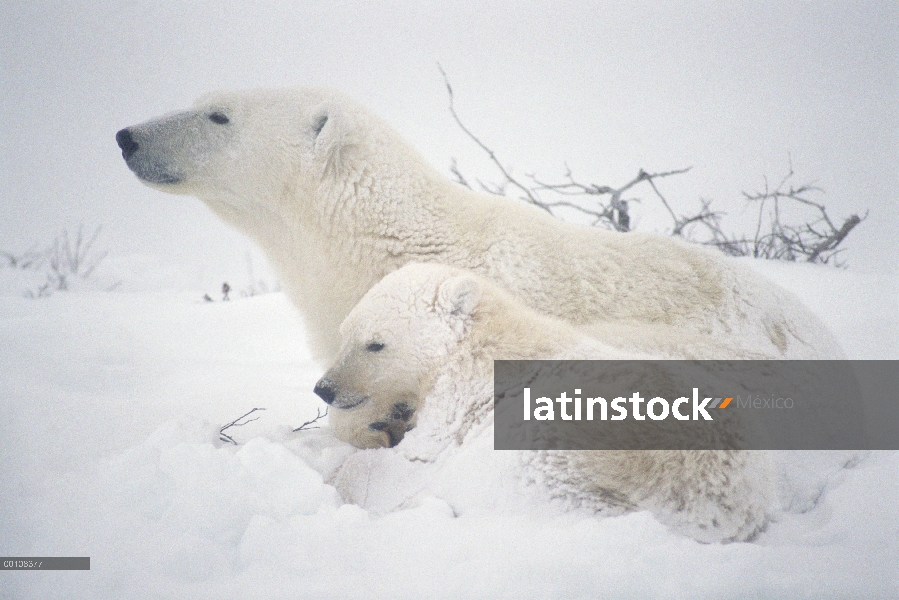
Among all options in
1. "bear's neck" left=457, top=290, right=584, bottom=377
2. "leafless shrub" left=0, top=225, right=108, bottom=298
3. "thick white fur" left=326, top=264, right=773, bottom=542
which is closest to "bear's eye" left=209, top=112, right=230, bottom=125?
"thick white fur" left=326, top=264, right=773, bottom=542

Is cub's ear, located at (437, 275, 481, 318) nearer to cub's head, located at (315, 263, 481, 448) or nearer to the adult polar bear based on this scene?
cub's head, located at (315, 263, 481, 448)

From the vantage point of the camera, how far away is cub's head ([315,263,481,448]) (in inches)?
71.0

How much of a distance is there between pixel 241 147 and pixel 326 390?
39.7 inches

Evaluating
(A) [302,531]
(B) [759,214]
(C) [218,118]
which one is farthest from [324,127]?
(B) [759,214]

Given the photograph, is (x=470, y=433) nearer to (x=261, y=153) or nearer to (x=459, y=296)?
(x=459, y=296)

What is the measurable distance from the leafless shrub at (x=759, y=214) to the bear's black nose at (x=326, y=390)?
1.81 meters

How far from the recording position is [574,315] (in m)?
2.19

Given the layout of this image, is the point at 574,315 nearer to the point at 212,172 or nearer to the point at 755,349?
the point at 755,349

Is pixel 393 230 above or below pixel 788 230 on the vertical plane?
below

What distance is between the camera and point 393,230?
2.25 meters

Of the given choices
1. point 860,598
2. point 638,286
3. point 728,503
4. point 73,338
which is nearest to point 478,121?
point 638,286

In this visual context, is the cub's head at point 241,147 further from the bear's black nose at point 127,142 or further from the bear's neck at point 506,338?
the bear's neck at point 506,338

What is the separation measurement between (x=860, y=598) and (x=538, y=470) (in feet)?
2.19

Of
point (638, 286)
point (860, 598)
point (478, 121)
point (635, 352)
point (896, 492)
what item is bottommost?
point (860, 598)
